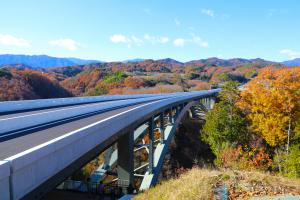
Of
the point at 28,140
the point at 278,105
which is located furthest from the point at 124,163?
the point at 278,105

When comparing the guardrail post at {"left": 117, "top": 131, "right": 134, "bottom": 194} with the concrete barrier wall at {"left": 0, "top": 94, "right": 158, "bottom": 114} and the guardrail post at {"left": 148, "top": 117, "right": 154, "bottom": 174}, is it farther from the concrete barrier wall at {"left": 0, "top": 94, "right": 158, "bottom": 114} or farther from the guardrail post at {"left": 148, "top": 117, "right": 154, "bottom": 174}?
the concrete barrier wall at {"left": 0, "top": 94, "right": 158, "bottom": 114}

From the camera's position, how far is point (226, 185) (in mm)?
10812

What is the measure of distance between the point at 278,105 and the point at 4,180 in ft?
97.1

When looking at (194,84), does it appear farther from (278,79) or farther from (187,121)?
(278,79)

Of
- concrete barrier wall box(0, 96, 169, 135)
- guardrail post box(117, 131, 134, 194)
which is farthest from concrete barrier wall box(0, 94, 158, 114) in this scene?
guardrail post box(117, 131, 134, 194)

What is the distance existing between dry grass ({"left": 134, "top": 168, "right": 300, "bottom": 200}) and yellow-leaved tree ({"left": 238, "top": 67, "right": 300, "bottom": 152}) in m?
19.8

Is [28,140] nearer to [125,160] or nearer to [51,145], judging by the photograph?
[51,145]

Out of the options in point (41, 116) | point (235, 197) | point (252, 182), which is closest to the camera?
point (235, 197)

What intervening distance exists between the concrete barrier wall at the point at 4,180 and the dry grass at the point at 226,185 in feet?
15.8

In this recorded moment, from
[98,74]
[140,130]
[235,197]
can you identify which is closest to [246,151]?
[140,130]

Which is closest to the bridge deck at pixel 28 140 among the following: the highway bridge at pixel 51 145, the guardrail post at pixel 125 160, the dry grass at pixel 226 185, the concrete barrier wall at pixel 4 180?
the highway bridge at pixel 51 145

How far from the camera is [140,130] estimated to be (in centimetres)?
3144

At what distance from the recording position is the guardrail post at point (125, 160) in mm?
17719

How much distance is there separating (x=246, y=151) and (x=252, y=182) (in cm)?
2223
